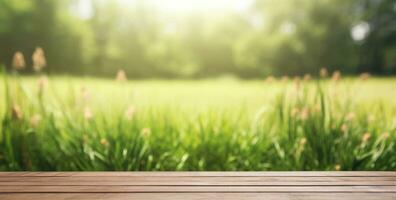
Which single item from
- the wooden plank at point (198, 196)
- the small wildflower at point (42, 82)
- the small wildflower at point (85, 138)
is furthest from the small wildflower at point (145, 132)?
the wooden plank at point (198, 196)

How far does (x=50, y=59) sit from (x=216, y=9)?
14496mm

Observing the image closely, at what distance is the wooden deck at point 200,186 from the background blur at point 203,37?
2437 cm

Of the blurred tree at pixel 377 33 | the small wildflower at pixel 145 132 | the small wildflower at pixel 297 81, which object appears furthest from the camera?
the blurred tree at pixel 377 33

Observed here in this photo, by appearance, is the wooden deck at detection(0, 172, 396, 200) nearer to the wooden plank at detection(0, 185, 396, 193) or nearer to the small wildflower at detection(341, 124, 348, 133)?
the wooden plank at detection(0, 185, 396, 193)

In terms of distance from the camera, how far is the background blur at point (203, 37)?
25500mm

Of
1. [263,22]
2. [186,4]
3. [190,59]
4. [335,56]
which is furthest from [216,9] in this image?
[335,56]

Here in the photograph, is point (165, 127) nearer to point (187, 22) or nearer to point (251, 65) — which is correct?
point (251, 65)

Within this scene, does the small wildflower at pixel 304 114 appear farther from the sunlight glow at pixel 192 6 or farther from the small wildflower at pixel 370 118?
the sunlight glow at pixel 192 6

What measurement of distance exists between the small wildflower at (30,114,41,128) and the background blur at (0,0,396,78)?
2346cm

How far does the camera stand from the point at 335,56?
25.2 m

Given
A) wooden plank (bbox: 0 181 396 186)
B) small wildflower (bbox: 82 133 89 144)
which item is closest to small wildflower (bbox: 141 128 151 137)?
small wildflower (bbox: 82 133 89 144)

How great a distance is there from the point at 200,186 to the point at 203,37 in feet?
110

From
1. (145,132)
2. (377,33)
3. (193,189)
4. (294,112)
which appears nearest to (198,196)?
(193,189)

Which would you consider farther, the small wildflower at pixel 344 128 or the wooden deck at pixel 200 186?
the small wildflower at pixel 344 128
